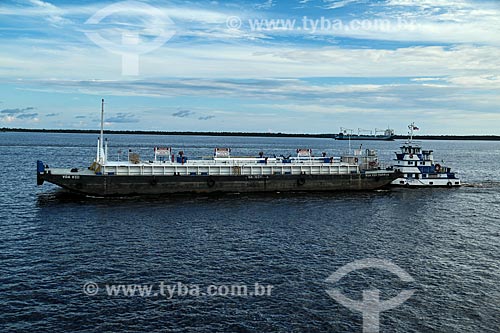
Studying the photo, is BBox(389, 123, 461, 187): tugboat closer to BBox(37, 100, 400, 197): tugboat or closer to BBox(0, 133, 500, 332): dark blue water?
BBox(37, 100, 400, 197): tugboat

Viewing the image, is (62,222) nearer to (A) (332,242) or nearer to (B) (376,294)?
(A) (332,242)

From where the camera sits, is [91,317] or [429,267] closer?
[91,317]

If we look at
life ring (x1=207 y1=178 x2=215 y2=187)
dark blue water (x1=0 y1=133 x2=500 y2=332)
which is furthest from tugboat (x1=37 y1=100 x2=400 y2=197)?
dark blue water (x1=0 y1=133 x2=500 y2=332)

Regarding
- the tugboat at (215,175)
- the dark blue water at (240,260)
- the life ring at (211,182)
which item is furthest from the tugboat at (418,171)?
the life ring at (211,182)

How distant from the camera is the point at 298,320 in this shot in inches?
1053

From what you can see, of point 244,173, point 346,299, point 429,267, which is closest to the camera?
point 346,299

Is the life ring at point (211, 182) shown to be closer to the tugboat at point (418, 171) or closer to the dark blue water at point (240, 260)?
the dark blue water at point (240, 260)

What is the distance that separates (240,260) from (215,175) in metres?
36.3

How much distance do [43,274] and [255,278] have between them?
16021 millimetres

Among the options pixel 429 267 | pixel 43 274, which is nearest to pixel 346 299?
pixel 429 267

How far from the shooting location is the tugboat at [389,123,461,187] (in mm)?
85500

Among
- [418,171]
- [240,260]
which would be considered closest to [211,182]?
[240,260]

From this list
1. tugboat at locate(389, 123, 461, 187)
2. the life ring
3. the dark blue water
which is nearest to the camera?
the dark blue water

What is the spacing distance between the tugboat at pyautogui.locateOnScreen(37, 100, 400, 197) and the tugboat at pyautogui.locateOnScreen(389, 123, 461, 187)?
5.33 metres
